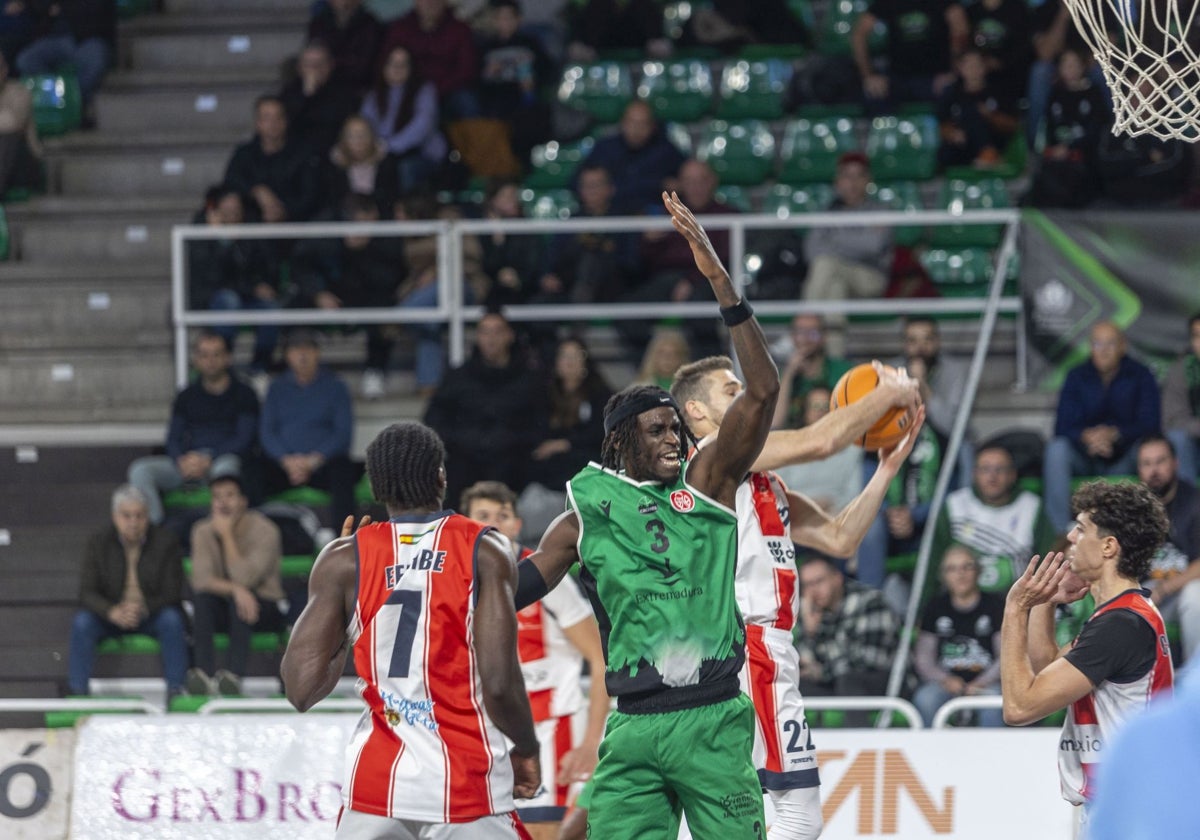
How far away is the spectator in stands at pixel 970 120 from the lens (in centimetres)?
1287

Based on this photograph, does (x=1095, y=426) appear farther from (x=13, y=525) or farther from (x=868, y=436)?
(x=13, y=525)

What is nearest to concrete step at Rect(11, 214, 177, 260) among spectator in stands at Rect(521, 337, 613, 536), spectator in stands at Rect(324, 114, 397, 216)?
spectator in stands at Rect(324, 114, 397, 216)

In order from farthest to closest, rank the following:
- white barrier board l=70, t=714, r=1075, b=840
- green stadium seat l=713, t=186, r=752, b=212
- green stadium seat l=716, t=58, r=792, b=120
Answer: green stadium seat l=716, t=58, r=792, b=120
green stadium seat l=713, t=186, r=752, b=212
white barrier board l=70, t=714, r=1075, b=840

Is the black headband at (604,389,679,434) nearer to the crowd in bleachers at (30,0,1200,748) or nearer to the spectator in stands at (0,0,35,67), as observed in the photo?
the crowd in bleachers at (30,0,1200,748)

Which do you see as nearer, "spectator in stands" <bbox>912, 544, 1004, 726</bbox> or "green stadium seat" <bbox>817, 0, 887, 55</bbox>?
"spectator in stands" <bbox>912, 544, 1004, 726</bbox>

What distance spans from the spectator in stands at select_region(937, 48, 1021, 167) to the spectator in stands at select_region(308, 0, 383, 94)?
466cm

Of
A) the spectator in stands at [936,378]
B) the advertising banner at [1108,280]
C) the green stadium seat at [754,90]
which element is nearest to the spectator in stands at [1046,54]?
the advertising banner at [1108,280]

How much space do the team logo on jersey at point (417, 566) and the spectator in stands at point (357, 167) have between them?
827 centimetres

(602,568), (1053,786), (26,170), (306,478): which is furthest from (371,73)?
(602,568)

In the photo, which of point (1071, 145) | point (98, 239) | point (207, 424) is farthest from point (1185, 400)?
point (98, 239)

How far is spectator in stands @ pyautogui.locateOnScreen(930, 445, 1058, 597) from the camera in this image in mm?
10070

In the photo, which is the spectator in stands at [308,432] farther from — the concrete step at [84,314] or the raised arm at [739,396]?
the raised arm at [739,396]

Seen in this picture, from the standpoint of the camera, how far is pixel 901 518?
10.4 metres

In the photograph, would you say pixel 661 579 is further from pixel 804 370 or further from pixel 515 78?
pixel 515 78
